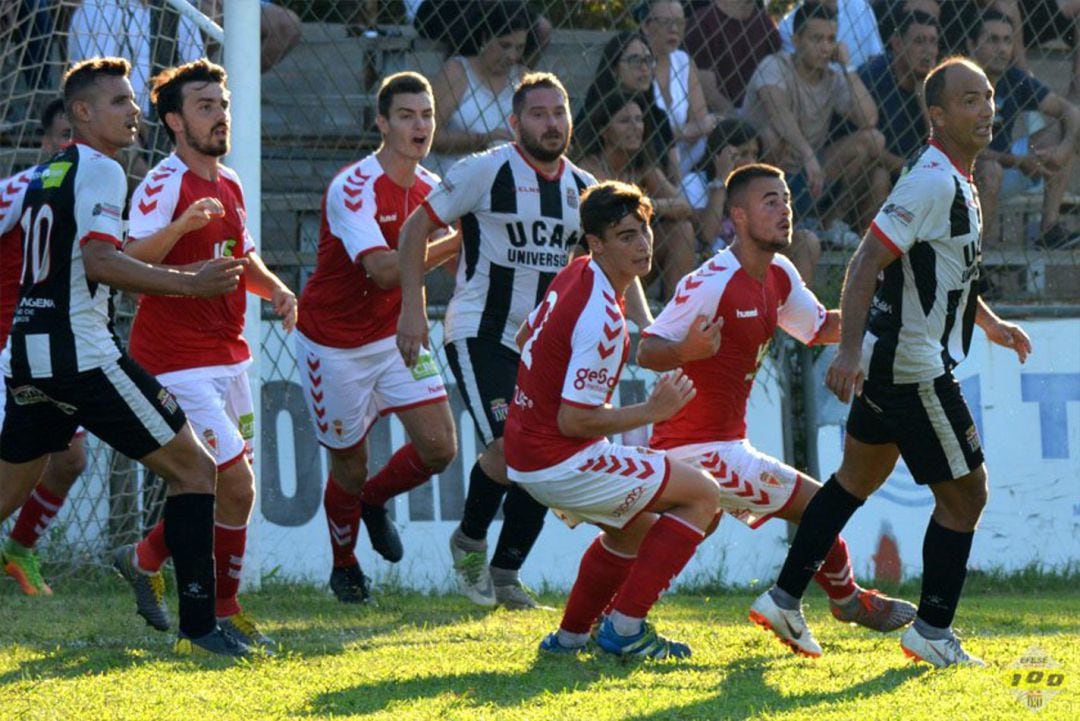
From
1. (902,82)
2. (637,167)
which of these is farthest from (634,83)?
(902,82)

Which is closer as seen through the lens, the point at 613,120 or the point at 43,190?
the point at 43,190

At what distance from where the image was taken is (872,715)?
484 cm

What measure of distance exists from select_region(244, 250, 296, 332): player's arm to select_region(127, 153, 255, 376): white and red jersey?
46mm

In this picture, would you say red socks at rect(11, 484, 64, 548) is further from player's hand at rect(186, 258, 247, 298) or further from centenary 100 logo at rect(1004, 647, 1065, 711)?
centenary 100 logo at rect(1004, 647, 1065, 711)

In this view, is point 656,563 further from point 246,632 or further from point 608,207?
point 246,632

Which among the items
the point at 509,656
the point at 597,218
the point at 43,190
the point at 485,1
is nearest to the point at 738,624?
the point at 509,656

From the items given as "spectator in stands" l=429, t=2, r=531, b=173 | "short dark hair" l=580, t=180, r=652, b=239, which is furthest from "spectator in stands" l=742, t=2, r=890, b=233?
"short dark hair" l=580, t=180, r=652, b=239

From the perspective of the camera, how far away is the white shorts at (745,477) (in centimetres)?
662

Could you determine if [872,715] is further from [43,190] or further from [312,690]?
[43,190]

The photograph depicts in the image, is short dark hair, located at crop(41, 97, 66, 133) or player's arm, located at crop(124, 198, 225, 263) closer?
player's arm, located at crop(124, 198, 225, 263)

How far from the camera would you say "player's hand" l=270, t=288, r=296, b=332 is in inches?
269

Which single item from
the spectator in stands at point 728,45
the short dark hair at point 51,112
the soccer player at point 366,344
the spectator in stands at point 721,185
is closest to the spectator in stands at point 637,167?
the spectator in stands at point 721,185

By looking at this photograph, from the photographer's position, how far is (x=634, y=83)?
33.1 feet

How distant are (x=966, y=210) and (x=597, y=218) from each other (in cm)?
127
